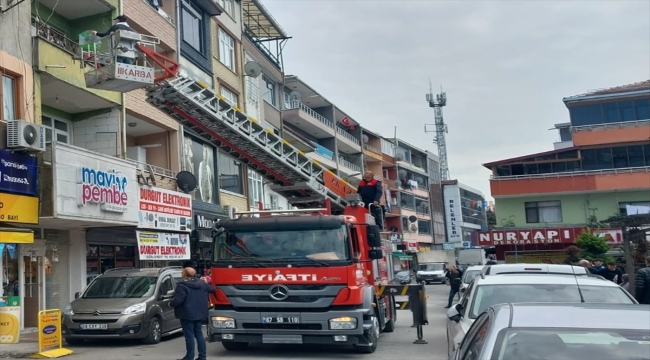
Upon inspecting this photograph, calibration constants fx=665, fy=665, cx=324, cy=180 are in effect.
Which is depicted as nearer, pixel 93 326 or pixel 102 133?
pixel 93 326

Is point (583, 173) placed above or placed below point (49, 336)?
above

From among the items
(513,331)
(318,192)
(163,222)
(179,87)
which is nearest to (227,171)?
(163,222)

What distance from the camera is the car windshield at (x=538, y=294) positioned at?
784cm

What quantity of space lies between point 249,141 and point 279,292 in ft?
14.0

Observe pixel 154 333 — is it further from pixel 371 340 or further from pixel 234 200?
pixel 234 200

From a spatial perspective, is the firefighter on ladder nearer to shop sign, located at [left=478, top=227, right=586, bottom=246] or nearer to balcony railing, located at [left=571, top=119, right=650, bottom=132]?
shop sign, located at [left=478, top=227, right=586, bottom=246]

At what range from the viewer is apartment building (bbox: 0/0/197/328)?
604 inches

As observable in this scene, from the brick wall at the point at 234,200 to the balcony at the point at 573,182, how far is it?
741 inches

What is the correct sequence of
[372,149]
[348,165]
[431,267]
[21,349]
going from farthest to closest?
1. [372,149]
2. [348,165]
3. [431,267]
4. [21,349]

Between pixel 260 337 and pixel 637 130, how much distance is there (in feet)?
119

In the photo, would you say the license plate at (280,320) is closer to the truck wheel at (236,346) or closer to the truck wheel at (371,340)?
the truck wheel at (371,340)

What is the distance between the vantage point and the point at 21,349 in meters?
13.2

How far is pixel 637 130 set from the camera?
1601 inches

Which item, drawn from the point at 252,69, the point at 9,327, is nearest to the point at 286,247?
the point at 9,327
